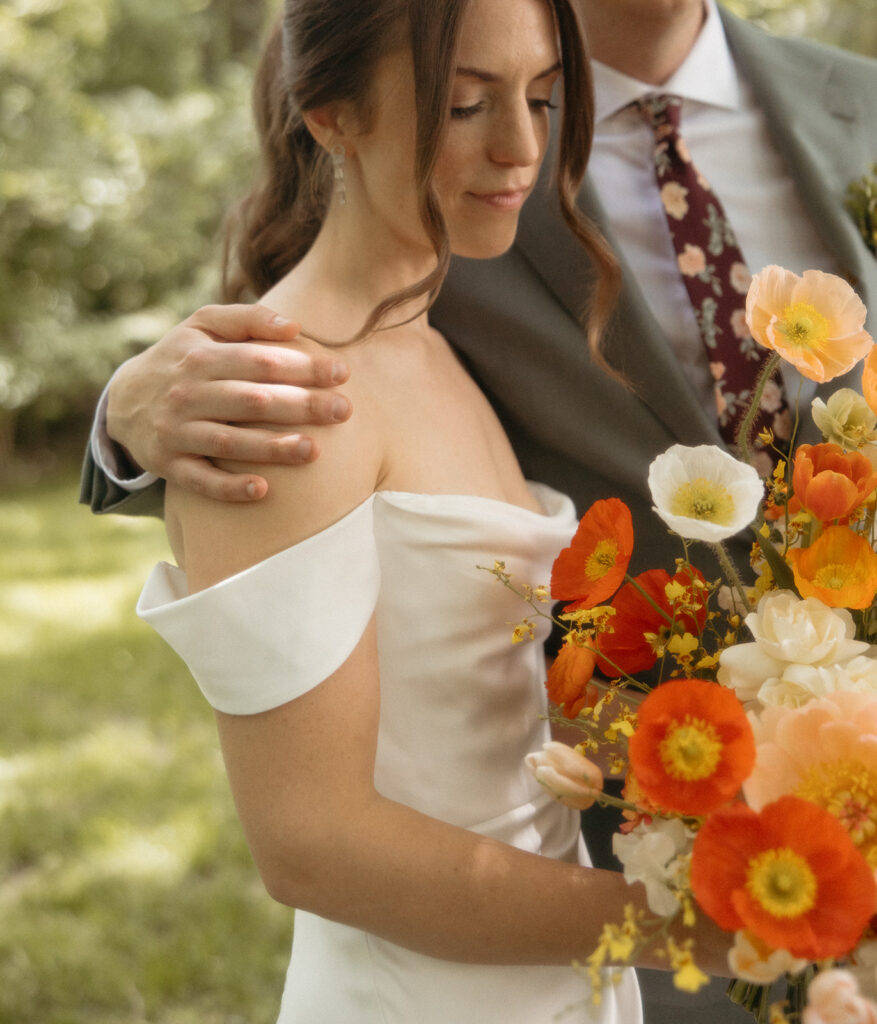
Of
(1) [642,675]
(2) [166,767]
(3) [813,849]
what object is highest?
(3) [813,849]

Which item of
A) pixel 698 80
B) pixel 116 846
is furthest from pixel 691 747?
pixel 116 846

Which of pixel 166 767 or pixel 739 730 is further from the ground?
pixel 739 730

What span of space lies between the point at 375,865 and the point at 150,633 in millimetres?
3918

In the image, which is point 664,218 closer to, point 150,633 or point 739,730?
point 739,730

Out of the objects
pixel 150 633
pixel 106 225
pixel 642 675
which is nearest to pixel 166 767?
pixel 150 633

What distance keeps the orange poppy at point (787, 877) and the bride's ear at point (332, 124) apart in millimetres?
1058

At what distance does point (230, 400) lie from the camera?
1.31 metres

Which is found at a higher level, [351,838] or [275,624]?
[275,624]

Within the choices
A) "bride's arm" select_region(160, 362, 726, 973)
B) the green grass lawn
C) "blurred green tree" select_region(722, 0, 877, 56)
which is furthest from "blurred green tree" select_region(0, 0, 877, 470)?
"bride's arm" select_region(160, 362, 726, 973)

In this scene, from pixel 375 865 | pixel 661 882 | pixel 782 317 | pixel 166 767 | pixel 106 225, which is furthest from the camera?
pixel 106 225

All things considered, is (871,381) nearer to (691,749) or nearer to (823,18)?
(691,749)

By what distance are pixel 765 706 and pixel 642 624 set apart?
0.21 metres

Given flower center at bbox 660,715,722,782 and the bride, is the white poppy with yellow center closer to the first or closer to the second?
flower center at bbox 660,715,722,782

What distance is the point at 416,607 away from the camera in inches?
56.5
